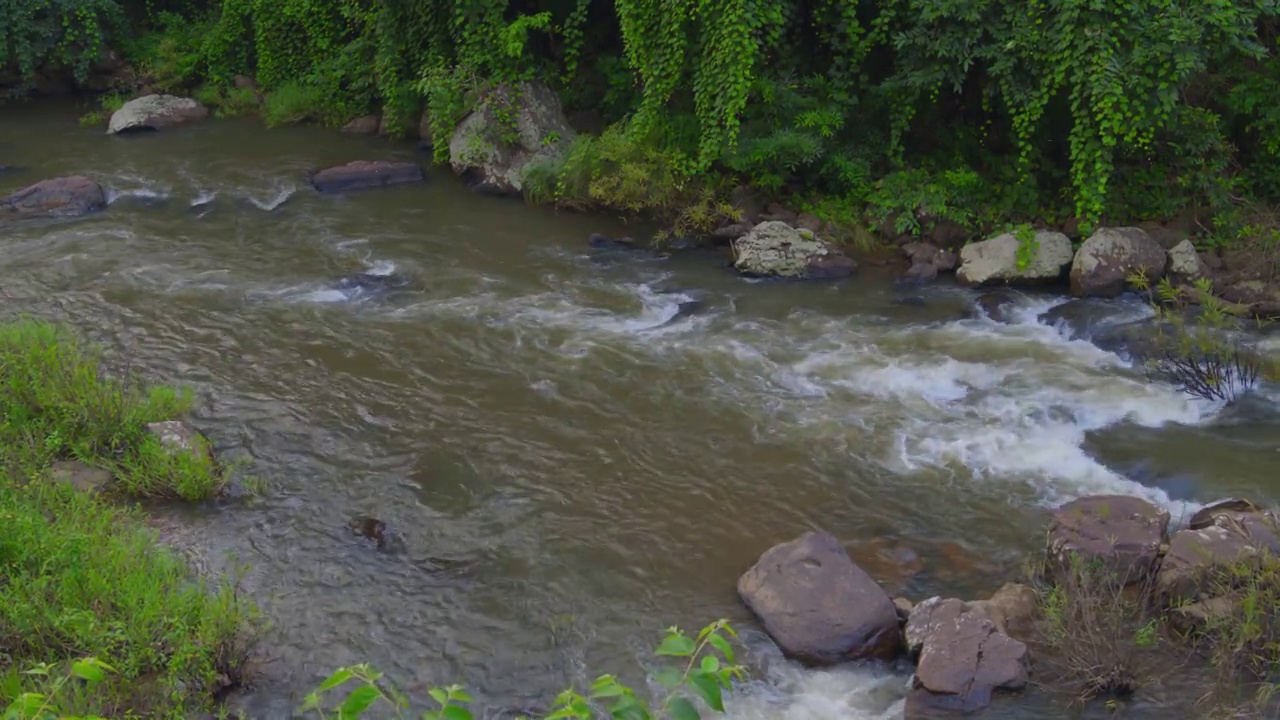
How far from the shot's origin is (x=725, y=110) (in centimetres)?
1302

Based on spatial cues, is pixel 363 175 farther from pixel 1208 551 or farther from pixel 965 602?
pixel 1208 551

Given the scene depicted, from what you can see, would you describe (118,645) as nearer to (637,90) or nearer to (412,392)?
(412,392)

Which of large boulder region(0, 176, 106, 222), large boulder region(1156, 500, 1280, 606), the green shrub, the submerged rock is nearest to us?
the green shrub

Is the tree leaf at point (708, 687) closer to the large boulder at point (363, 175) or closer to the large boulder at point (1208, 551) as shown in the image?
the large boulder at point (1208, 551)

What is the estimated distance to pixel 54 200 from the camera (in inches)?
569

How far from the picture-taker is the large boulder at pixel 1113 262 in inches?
448

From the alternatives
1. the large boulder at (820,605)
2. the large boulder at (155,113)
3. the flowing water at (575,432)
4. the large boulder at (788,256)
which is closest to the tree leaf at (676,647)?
the flowing water at (575,432)

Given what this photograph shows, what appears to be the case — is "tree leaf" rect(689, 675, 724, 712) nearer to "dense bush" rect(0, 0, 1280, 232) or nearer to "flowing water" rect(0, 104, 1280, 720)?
"flowing water" rect(0, 104, 1280, 720)

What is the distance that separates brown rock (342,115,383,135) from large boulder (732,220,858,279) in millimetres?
8014

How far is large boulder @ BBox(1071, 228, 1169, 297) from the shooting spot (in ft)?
37.4

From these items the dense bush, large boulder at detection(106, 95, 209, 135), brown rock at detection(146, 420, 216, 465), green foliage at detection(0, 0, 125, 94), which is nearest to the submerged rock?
brown rock at detection(146, 420, 216, 465)

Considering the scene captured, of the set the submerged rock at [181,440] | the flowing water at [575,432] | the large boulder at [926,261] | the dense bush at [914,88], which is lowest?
the flowing water at [575,432]

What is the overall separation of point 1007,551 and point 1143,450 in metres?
1.86

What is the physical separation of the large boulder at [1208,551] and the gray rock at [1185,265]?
16.2ft
